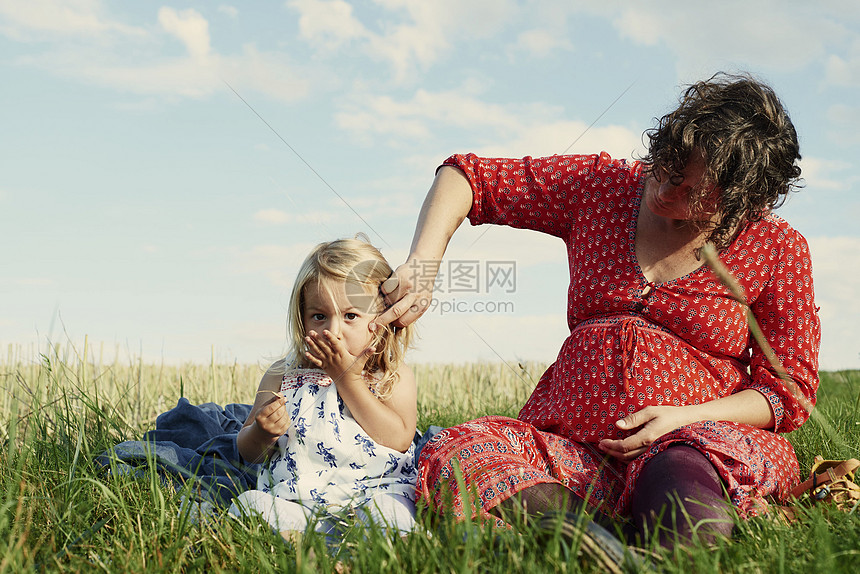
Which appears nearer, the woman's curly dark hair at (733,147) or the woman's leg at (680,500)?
the woman's leg at (680,500)

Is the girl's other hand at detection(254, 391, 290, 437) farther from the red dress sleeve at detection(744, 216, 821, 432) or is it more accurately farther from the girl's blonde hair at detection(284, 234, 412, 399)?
the red dress sleeve at detection(744, 216, 821, 432)

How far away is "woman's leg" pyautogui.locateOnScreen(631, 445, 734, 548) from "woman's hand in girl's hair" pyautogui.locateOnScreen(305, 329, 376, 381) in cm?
107

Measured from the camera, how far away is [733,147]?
2.23 metres

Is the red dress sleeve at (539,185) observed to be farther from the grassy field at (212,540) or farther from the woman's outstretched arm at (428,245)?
the grassy field at (212,540)

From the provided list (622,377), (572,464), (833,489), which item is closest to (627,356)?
(622,377)

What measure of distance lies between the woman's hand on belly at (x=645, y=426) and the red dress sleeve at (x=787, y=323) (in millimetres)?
417

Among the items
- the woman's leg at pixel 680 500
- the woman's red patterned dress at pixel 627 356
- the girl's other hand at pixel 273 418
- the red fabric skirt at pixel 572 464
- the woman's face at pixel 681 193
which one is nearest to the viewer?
the woman's leg at pixel 680 500

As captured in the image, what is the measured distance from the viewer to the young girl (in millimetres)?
2506

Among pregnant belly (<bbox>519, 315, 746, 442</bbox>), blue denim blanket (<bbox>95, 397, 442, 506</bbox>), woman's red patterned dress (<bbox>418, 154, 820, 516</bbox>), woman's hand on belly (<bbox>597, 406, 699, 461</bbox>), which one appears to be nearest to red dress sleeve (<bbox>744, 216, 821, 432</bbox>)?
woman's red patterned dress (<bbox>418, 154, 820, 516</bbox>)

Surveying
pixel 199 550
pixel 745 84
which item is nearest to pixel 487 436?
pixel 199 550

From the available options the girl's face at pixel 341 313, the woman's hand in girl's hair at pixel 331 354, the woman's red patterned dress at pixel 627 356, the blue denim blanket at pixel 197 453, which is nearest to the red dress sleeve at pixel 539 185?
the woman's red patterned dress at pixel 627 356

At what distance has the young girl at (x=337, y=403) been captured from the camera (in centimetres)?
251

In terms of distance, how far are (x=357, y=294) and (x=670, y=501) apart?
4.45ft

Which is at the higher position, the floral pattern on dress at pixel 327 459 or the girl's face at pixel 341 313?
the girl's face at pixel 341 313
